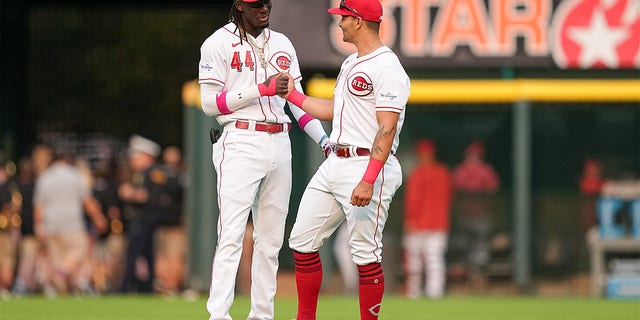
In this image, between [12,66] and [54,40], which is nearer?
[12,66]

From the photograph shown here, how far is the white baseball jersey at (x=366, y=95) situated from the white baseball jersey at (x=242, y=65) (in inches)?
20.7

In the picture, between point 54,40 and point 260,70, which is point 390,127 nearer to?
point 260,70

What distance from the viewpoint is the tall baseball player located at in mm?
10234

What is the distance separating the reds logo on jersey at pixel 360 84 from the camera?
9922 millimetres

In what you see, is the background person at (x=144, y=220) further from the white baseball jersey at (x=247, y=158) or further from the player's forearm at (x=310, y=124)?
the white baseball jersey at (x=247, y=158)

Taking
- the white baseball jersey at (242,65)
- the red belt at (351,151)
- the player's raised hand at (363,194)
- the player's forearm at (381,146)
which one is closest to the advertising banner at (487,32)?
the white baseball jersey at (242,65)

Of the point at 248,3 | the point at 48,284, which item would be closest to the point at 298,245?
the point at 248,3

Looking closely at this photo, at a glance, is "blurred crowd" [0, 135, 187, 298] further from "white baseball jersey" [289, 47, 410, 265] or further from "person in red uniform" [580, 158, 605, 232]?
"white baseball jersey" [289, 47, 410, 265]

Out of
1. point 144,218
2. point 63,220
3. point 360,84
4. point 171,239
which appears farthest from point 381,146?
point 63,220

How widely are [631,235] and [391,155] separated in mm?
9138

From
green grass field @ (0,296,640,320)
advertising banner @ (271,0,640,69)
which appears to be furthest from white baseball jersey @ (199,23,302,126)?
advertising banner @ (271,0,640,69)

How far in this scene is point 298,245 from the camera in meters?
10.2

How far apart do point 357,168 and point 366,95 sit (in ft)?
1.57

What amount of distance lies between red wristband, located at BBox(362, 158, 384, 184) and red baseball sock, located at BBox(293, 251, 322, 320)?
0.77 metres
